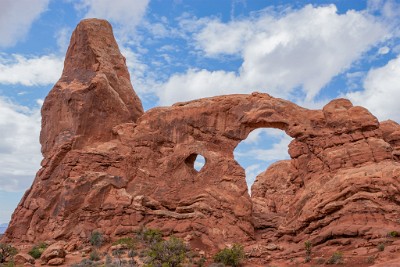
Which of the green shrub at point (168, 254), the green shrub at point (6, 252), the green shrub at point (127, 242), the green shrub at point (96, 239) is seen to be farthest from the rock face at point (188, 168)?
the green shrub at point (168, 254)

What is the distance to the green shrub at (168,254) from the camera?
837 inches

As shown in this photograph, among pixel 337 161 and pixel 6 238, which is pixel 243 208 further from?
pixel 6 238

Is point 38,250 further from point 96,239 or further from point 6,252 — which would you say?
point 96,239

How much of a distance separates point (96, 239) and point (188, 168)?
26.6 ft

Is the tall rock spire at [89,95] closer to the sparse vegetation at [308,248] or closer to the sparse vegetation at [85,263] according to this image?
the sparse vegetation at [85,263]

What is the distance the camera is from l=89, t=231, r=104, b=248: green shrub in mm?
26344

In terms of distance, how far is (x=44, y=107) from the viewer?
3322 centimetres

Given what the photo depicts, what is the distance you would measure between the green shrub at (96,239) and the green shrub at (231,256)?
23.5ft

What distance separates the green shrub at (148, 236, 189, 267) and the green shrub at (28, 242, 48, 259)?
747cm

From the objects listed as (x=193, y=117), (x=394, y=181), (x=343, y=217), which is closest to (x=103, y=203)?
(x=193, y=117)

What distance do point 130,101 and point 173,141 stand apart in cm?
539

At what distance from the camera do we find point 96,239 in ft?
86.7

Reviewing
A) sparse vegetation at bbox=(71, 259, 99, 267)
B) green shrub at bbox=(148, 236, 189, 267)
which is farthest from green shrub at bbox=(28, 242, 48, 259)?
green shrub at bbox=(148, 236, 189, 267)

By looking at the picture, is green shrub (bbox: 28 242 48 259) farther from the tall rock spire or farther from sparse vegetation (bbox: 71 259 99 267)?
the tall rock spire
